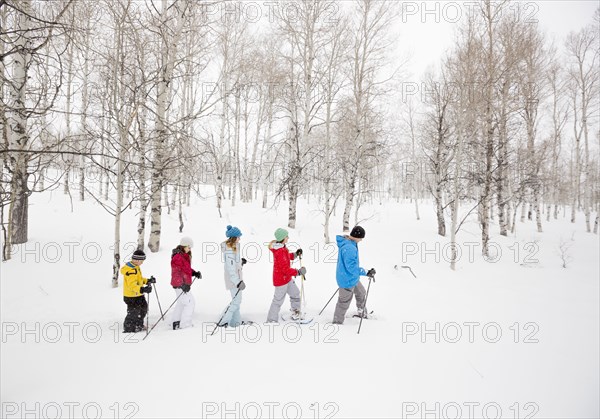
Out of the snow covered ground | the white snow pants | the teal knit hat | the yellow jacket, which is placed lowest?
the snow covered ground

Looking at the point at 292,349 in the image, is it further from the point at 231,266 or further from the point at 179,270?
the point at 179,270

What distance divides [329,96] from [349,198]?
4.72 meters

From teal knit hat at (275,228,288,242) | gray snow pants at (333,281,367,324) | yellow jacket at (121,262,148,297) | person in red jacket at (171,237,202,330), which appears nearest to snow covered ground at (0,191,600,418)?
gray snow pants at (333,281,367,324)

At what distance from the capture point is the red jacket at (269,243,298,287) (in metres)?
5.64

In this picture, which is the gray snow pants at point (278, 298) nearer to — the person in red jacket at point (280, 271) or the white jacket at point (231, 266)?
the person in red jacket at point (280, 271)

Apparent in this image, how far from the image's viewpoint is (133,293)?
17.2ft

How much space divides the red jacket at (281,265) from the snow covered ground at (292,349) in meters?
0.83

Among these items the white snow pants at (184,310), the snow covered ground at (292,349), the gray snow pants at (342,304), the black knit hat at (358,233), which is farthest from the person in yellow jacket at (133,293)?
the black knit hat at (358,233)

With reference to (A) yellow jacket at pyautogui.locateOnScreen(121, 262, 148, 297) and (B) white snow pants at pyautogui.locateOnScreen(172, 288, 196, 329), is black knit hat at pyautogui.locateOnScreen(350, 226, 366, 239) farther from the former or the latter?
(A) yellow jacket at pyautogui.locateOnScreen(121, 262, 148, 297)

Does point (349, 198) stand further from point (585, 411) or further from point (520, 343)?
Answer: point (585, 411)

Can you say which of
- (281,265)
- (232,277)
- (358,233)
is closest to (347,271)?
(358,233)

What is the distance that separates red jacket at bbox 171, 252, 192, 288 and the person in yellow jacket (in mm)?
444

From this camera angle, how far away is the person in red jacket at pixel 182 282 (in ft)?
18.1

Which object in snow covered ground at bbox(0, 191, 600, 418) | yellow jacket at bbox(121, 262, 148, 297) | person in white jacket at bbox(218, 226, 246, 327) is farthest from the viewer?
person in white jacket at bbox(218, 226, 246, 327)
